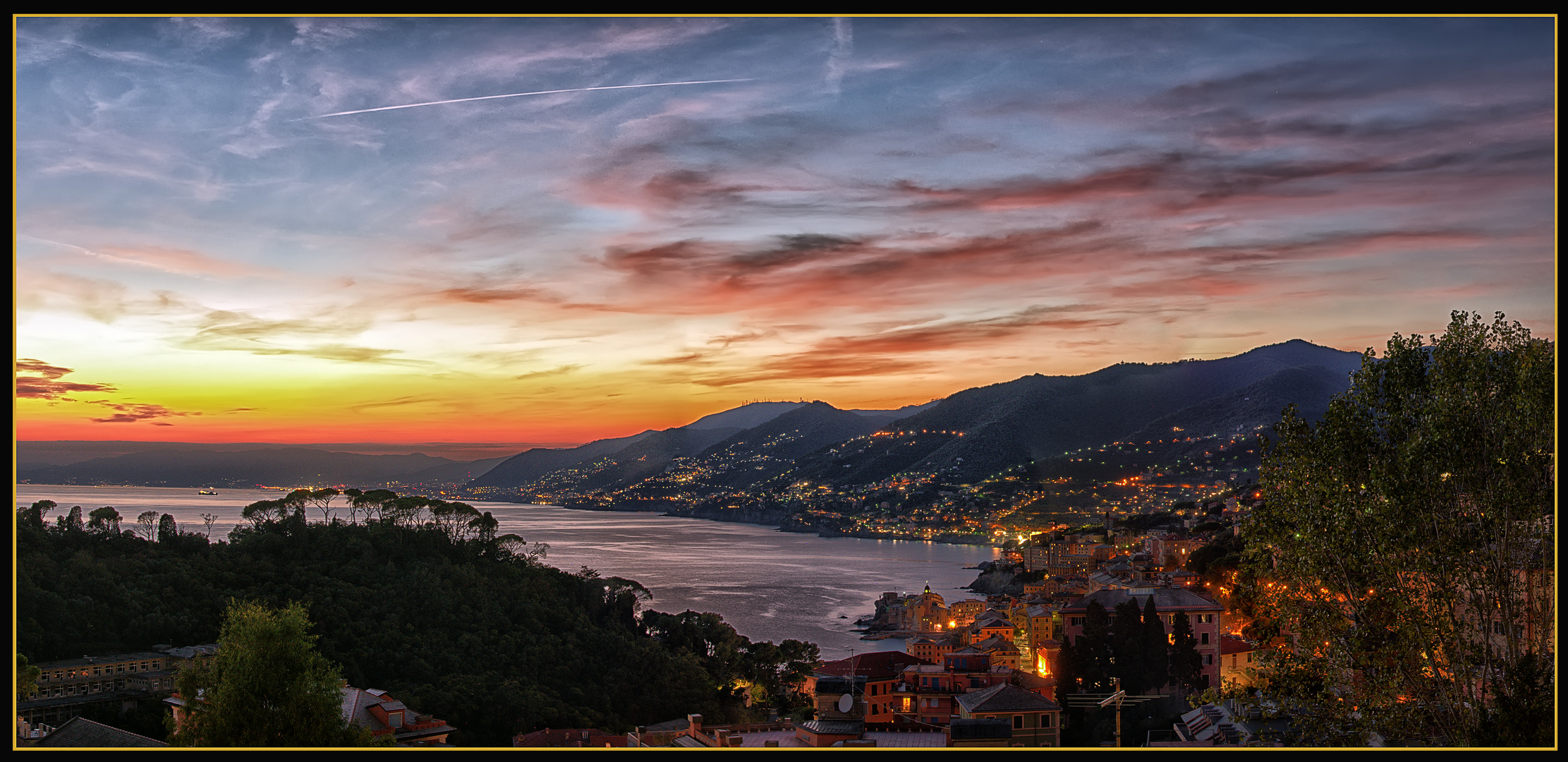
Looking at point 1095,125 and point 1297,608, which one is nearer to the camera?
point 1297,608

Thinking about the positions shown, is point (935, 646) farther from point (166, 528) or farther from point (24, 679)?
point (166, 528)

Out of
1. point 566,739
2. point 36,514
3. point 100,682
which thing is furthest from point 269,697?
point 36,514

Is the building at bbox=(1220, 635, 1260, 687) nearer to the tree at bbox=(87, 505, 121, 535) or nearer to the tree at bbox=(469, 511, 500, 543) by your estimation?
the tree at bbox=(469, 511, 500, 543)

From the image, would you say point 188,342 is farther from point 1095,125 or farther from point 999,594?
point 999,594

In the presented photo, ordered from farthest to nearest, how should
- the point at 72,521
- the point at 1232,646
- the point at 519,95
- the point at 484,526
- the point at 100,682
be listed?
the point at 484,526
the point at 72,521
the point at 1232,646
the point at 100,682
the point at 519,95

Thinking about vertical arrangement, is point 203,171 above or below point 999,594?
above

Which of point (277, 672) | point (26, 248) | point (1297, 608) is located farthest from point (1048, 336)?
point (26, 248)

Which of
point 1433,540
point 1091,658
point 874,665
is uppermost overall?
point 1433,540
